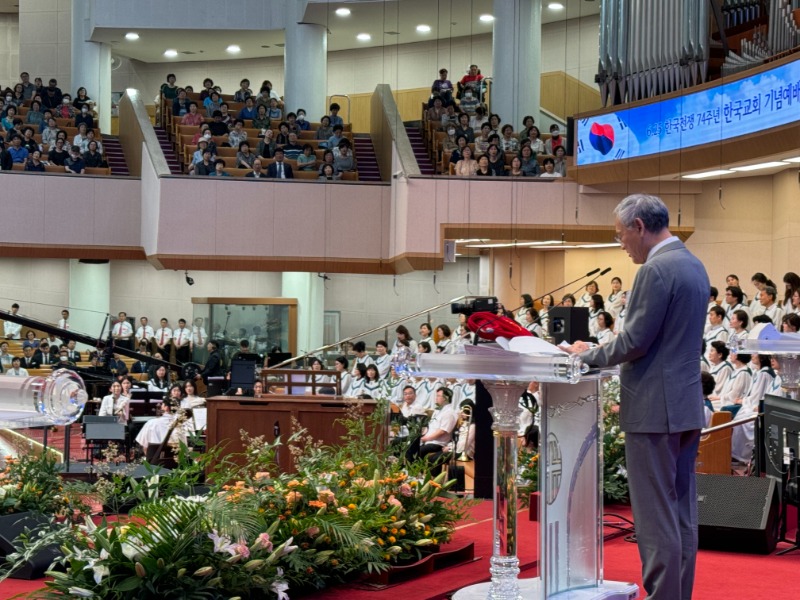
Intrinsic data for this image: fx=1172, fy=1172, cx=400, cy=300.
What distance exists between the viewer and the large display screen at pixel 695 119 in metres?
13.2

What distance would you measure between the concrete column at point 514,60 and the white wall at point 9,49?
14193 millimetres

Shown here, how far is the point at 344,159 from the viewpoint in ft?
64.4

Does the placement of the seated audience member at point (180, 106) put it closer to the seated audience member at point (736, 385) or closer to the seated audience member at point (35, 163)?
the seated audience member at point (35, 163)

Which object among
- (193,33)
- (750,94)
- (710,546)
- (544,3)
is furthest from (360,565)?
(193,33)

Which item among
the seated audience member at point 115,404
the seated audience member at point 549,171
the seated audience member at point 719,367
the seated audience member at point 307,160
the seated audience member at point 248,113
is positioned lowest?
the seated audience member at point 115,404

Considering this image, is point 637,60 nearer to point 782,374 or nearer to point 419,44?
point 782,374

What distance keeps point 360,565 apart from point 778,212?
44.5 ft

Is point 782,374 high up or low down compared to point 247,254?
down

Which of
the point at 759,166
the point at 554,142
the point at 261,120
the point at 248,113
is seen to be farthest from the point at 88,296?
the point at 759,166

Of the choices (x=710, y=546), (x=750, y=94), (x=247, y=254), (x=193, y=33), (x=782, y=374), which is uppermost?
(x=193, y=33)

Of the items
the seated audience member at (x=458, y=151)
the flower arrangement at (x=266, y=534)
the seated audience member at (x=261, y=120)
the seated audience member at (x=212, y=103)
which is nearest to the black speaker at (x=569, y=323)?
the flower arrangement at (x=266, y=534)

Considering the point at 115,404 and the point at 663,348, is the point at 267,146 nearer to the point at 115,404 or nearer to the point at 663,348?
the point at 115,404

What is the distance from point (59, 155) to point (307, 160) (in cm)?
440

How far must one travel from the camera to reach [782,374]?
657 centimetres
